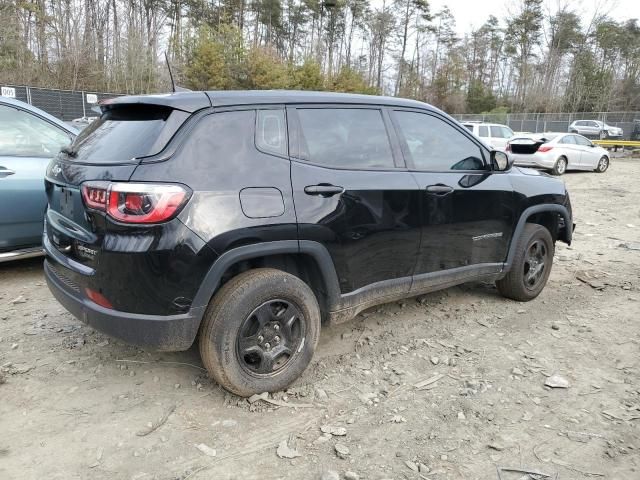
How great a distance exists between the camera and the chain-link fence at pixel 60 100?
21734mm

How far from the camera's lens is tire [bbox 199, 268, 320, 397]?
9.17ft

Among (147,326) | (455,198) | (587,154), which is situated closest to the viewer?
(147,326)

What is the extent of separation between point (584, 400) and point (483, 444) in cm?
89

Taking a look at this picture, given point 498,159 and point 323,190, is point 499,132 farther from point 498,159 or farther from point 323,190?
point 323,190

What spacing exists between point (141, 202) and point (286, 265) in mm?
968

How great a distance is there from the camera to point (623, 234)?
7.98 metres

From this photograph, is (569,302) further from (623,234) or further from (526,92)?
(526,92)

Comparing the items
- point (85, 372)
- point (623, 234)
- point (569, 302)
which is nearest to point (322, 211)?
point (85, 372)

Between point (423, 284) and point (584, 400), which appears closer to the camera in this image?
point (584, 400)

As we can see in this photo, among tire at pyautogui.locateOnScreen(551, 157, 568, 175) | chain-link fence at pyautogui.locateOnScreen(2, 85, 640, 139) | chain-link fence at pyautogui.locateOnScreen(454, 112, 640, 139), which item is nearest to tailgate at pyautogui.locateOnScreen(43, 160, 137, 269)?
tire at pyautogui.locateOnScreen(551, 157, 568, 175)

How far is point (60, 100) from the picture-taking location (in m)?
23.5

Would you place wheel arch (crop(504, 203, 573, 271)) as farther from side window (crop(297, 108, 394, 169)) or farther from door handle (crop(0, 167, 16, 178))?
door handle (crop(0, 167, 16, 178))

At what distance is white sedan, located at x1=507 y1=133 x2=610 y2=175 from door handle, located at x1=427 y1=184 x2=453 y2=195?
13.8m

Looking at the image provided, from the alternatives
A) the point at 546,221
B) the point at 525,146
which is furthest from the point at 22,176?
the point at 525,146
